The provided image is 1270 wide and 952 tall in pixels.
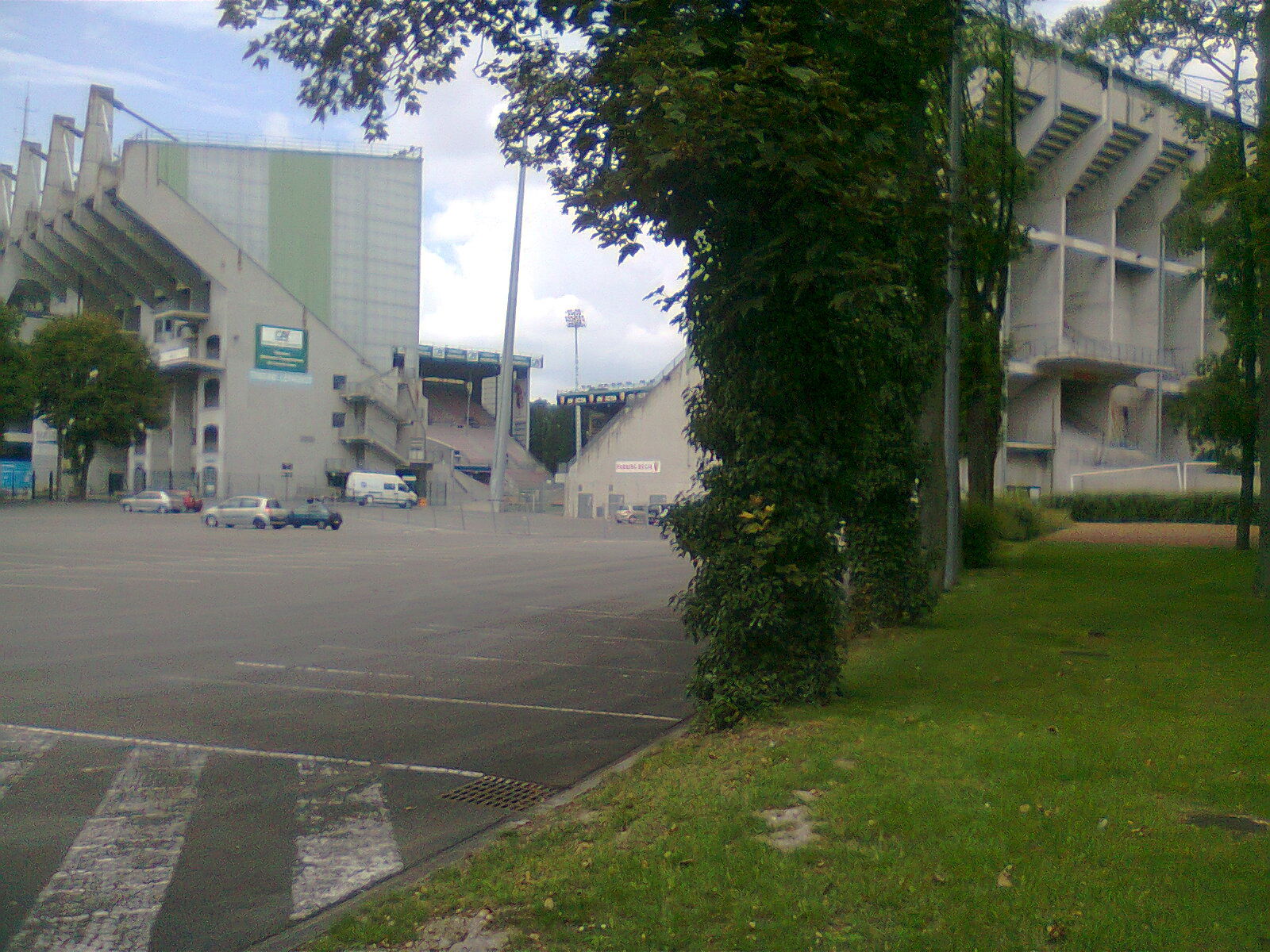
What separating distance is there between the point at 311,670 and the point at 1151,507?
148 feet

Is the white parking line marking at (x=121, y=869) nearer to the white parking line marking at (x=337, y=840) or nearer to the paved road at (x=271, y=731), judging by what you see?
the paved road at (x=271, y=731)

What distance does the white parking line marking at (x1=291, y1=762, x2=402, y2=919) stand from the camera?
5.04 metres

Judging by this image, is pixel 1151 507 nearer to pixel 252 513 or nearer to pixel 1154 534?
pixel 1154 534

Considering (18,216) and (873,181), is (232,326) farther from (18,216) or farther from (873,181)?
(873,181)

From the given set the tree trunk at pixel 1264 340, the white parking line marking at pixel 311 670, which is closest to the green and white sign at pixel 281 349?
the white parking line marking at pixel 311 670

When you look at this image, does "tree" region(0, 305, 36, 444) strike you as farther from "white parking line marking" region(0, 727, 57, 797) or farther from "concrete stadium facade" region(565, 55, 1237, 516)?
"white parking line marking" region(0, 727, 57, 797)

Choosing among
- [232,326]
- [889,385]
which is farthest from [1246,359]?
[232,326]

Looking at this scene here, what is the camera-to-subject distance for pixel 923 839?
16.7ft

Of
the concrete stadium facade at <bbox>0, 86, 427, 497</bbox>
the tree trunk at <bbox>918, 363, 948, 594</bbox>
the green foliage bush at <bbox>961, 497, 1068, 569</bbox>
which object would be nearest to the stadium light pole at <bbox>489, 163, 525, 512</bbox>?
the concrete stadium facade at <bbox>0, 86, 427, 497</bbox>

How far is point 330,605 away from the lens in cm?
1745

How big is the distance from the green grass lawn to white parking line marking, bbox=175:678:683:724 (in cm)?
186

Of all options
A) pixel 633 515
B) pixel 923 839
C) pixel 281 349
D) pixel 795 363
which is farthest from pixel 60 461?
pixel 923 839

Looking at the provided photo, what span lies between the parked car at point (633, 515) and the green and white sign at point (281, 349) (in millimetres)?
25163

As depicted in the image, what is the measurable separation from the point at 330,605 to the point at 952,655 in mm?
10295
